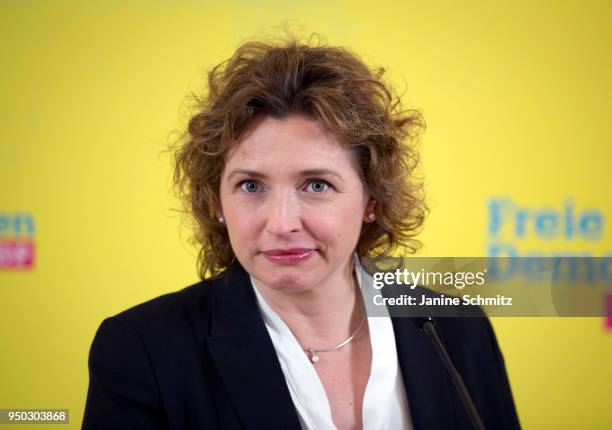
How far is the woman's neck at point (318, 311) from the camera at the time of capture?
126 centimetres

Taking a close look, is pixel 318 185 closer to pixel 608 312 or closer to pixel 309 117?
pixel 309 117

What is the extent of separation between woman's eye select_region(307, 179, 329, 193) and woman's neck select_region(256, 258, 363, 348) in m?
0.20

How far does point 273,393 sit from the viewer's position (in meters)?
1.15

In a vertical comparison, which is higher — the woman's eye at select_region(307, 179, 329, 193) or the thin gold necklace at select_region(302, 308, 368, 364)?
the woman's eye at select_region(307, 179, 329, 193)

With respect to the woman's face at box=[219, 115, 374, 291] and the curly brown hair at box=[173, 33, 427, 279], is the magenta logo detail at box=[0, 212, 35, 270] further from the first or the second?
the woman's face at box=[219, 115, 374, 291]

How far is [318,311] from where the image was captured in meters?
1.28

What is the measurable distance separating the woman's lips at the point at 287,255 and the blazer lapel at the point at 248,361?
0.49 ft

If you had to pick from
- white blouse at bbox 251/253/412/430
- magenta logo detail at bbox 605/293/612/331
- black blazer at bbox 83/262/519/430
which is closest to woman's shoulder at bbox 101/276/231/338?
black blazer at bbox 83/262/519/430

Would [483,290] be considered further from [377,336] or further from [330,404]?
[330,404]

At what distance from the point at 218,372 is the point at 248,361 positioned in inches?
2.1

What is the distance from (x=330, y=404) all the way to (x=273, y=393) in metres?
0.12

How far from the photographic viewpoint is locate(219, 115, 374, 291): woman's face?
1126mm

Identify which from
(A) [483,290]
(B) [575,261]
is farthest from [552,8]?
(A) [483,290]

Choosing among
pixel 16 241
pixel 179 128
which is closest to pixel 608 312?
pixel 179 128
